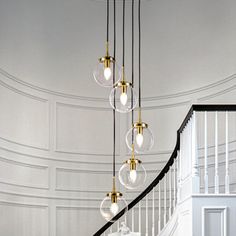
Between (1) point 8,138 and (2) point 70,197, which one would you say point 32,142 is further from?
(2) point 70,197

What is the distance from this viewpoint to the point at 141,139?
4.71m

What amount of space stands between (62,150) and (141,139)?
195 inches

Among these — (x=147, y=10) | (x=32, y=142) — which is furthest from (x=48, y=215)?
(x=147, y=10)

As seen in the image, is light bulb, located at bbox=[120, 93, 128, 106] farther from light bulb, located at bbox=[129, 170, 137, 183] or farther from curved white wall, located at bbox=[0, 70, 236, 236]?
curved white wall, located at bbox=[0, 70, 236, 236]

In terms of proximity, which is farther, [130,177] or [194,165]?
[194,165]

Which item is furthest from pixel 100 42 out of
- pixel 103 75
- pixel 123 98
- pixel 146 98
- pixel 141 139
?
pixel 103 75

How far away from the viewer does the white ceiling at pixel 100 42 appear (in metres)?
9.02

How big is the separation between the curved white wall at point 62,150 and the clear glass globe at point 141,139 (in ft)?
13.3

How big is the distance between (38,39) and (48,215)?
2.89 meters

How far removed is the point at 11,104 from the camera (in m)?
8.83

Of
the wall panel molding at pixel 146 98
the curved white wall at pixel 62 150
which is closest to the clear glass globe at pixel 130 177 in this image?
the curved white wall at pixel 62 150

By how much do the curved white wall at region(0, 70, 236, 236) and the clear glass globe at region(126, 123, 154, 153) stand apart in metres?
4.05

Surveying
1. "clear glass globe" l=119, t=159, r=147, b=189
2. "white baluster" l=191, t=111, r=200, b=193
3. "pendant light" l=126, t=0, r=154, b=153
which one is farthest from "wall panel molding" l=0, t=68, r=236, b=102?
"clear glass globe" l=119, t=159, r=147, b=189

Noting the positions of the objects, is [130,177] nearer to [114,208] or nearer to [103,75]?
[114,208]
